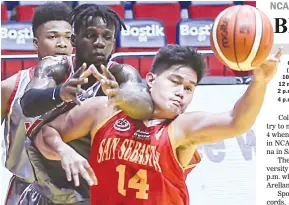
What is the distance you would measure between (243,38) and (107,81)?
40 cm

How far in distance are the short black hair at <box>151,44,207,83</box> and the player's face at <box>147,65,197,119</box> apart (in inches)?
0.6

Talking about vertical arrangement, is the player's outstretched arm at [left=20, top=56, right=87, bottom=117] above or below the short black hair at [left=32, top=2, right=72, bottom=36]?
below

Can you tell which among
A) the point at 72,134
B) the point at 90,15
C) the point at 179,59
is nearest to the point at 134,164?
the point at 72,134

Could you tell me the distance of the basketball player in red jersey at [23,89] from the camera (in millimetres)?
2230

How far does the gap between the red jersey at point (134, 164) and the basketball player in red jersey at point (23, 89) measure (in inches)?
9.2

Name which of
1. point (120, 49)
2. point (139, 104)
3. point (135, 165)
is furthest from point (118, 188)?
point (120, 49)

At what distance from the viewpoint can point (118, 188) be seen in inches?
85.0

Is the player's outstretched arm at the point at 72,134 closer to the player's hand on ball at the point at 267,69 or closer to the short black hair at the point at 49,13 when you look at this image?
the short black hair at the point at 49,13

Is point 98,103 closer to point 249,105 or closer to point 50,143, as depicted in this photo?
point 50,143

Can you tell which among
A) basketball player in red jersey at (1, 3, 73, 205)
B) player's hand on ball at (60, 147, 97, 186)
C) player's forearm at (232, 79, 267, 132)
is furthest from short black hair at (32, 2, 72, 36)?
player's forearm at (232, 79, 267, 132)

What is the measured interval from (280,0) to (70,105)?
2.24ft

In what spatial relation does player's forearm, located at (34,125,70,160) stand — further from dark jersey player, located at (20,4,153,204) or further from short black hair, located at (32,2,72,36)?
short black hair, located at (32,2,72,36)

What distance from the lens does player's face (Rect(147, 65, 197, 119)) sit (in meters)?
2.14

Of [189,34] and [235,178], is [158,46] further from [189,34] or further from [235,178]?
[235,178]
